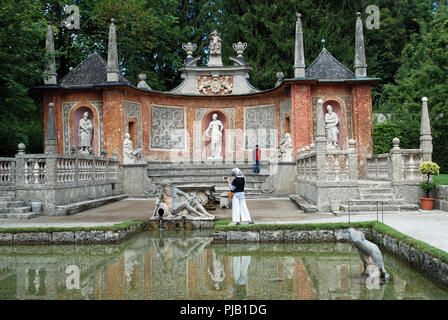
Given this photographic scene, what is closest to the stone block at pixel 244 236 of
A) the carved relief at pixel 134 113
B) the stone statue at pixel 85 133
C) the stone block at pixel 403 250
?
the stone block at pixel 403 250

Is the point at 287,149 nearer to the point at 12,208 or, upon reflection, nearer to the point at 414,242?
the point at 12,208

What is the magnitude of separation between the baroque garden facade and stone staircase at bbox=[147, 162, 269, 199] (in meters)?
0.05

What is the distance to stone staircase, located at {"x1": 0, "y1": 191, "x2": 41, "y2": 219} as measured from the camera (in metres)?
11.1

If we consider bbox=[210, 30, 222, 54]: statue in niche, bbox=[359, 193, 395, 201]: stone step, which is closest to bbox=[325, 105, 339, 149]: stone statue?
bbox=[210, 30, 222, 54]: statue in niche

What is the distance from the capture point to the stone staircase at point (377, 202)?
36.5 ft

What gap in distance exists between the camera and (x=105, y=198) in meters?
15.5

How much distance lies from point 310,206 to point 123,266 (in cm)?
669

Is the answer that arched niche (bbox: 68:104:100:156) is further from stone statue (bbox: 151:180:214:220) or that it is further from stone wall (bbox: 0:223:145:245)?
stone wall (bbox: 0:223:145:245)

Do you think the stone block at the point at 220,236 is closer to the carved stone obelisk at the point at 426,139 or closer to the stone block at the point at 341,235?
the stone block at the point at 341,235

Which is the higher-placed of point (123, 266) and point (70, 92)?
point (70, 92)

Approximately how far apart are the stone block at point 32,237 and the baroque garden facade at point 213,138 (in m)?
3.00

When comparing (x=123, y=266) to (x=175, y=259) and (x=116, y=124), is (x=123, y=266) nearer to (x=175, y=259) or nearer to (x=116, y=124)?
(x=175, y=259)
